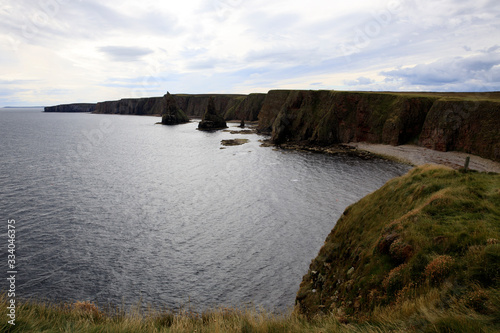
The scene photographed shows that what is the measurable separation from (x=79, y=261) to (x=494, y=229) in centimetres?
3106

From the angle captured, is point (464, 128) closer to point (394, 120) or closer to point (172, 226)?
point (394, 120)

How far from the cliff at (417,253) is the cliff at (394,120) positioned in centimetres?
5810

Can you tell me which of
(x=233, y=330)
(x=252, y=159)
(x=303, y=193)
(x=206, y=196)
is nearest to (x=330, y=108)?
(x=252, y=159)

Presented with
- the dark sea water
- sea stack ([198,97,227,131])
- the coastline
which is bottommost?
the dark sea water

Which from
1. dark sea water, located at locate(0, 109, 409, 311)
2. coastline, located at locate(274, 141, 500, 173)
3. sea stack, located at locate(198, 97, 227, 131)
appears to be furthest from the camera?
sea stack, located at locate(198, 97, 227, 131)

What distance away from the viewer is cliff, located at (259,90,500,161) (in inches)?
2491

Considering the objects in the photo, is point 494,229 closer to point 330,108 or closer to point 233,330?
point 233,330

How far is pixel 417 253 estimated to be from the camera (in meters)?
11.8

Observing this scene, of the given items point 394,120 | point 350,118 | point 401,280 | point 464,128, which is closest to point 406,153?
point 464,128

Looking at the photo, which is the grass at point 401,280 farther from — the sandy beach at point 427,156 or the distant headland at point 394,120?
the distant headland at point 394,120

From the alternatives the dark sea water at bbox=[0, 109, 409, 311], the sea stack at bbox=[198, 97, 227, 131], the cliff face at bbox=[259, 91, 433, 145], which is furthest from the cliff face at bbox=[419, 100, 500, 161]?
the sea stack at bbox=[198, 97, 227, 131]

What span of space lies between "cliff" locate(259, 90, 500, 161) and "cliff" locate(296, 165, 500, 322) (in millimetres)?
58104

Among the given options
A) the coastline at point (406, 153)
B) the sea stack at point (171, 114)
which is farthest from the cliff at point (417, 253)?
the sea stack at point (171, 114)

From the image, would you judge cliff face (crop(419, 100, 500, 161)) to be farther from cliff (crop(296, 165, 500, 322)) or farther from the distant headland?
cliff (crop(296, 165, 500, 322))
